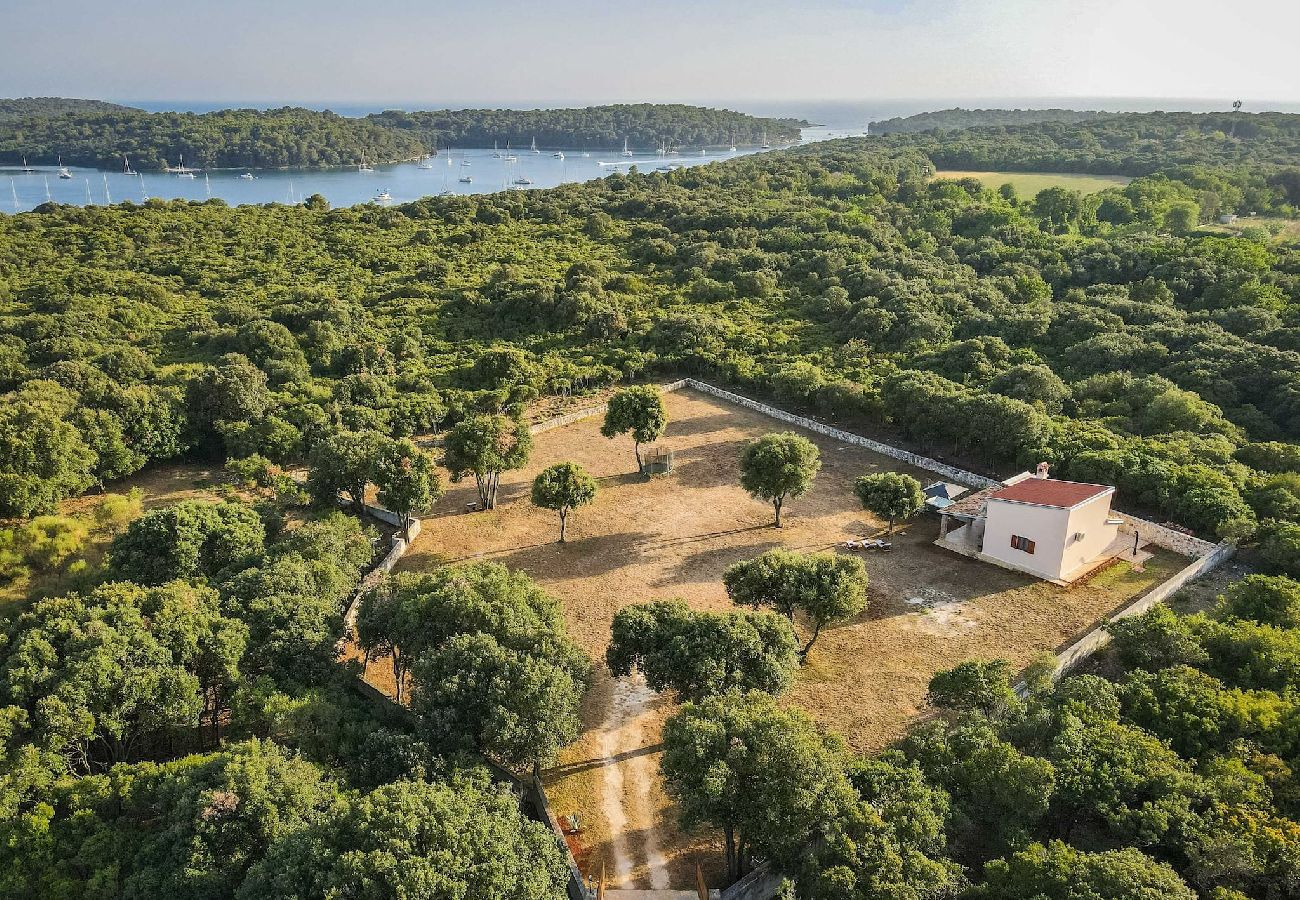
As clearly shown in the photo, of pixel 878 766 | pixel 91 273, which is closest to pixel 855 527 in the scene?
pixel 878 766

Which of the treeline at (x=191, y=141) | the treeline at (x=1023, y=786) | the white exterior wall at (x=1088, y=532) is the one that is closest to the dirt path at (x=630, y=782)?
the treeline at (x=1023, y=786)

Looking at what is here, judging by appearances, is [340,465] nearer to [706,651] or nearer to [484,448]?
[484,448]

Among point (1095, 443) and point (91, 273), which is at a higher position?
point (91, 273)

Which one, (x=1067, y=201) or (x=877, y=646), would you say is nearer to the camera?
(x=877, y=646)

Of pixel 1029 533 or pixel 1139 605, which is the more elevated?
pixel 1029 533

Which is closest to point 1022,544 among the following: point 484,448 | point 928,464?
point 928,464

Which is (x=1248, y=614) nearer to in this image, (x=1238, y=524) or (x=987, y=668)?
(x=1238, y=524)
